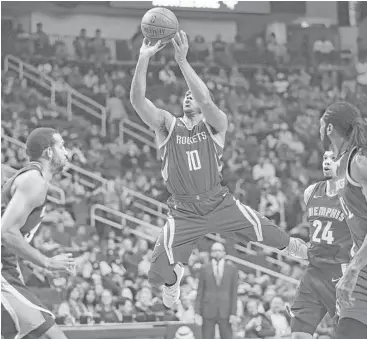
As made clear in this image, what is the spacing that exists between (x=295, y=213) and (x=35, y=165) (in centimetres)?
1055

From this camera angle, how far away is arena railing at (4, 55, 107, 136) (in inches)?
716

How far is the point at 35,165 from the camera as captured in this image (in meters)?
5.51

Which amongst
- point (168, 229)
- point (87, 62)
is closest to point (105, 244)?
point (87, 62)

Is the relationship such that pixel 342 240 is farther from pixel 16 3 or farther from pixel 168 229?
pixel 16 3

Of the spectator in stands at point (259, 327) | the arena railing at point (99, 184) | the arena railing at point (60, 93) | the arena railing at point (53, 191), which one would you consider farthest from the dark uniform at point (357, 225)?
the arena railing at point (60, 93)

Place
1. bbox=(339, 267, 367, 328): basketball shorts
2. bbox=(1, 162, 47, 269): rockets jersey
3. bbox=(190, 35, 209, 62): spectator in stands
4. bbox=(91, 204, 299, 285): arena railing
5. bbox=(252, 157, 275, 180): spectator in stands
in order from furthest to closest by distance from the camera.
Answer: bbox=(190, 35, 209, 62): spectator in stands, bbox=(252, 157, 275, 180): spectator in stands, bbox=(91, 204, 299, 285): arena railing, bbox=(1, 162, 47, 269): rockets jersey, bbox=(339, 267, 367, 328): basketball shorts

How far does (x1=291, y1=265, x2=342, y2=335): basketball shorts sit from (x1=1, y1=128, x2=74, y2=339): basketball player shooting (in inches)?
86.9

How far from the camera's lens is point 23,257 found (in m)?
5.04

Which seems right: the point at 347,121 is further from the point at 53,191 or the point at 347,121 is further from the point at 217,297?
the point at 53,191

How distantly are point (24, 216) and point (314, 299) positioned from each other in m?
2.66

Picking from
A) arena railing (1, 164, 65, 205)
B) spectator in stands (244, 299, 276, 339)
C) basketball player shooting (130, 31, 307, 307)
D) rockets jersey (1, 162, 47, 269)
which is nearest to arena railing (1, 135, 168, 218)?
arena railing (1, 164, 65, 205)

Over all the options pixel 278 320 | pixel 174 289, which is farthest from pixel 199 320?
pixel 174 289

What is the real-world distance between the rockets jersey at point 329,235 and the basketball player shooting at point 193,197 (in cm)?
25

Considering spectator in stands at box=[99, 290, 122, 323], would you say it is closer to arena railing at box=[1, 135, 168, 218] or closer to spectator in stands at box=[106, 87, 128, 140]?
arena railing at box=[1, 135, 168, 218]
